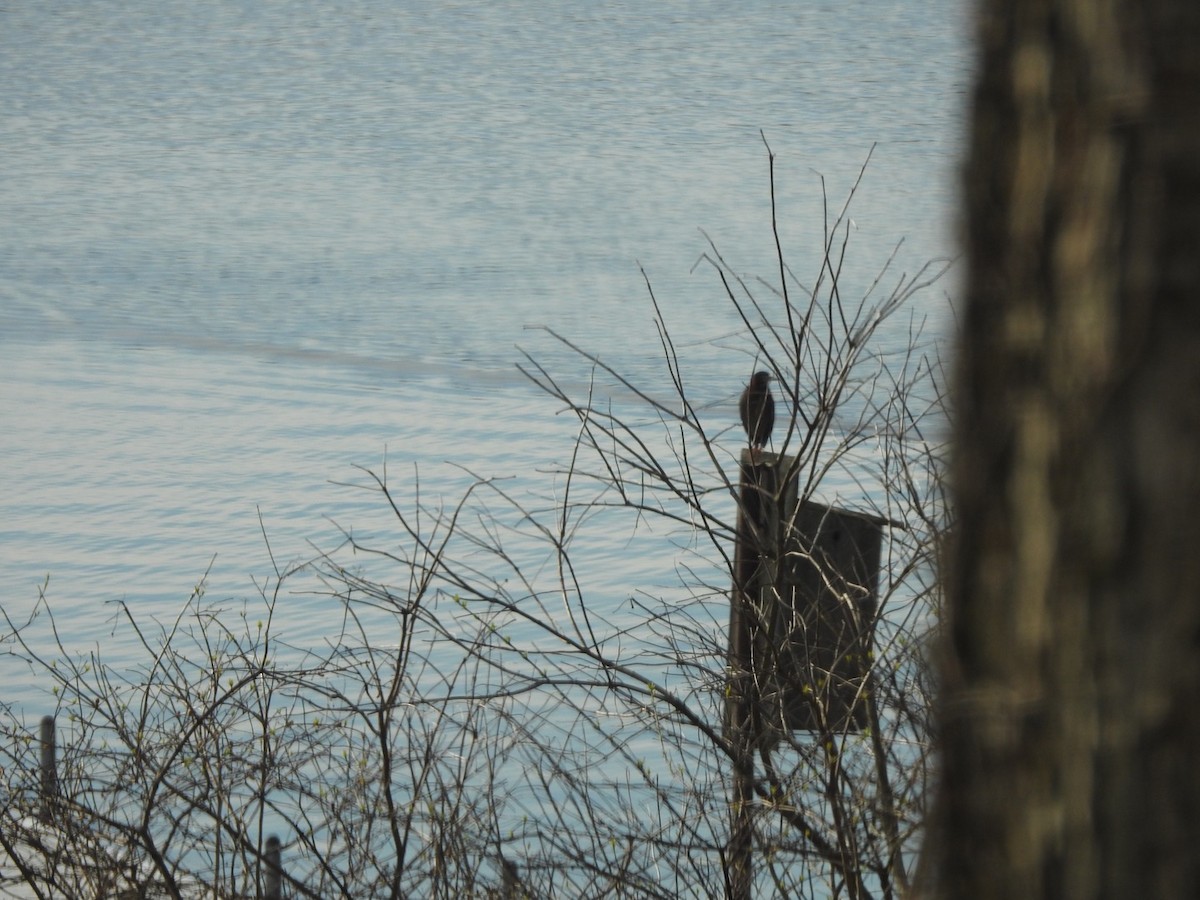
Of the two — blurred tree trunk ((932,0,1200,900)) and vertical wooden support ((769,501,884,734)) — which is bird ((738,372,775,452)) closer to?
vertical wooden support ((769,501,884,734))

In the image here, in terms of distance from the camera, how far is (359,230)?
23266mm

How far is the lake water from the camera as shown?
43.0 feet

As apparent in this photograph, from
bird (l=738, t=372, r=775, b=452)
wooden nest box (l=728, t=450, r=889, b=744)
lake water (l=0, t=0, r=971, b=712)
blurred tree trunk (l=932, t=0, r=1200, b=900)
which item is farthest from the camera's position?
lake water (l=0, t=0, r=971, b=712)

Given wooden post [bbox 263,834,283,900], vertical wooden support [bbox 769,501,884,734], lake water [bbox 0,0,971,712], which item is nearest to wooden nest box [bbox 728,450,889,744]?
vertical wooden support [bbox 769,501,884,734]

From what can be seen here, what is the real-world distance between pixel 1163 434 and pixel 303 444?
13705 mm

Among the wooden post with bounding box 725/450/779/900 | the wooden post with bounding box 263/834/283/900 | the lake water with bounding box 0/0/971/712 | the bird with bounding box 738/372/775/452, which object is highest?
the lake water with bounding box 0/0/971/712

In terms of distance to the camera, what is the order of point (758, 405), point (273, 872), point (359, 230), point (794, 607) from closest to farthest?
point (273, 872), point (794, 607), point (758, 405), point (359, 230)

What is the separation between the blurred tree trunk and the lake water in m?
8.68

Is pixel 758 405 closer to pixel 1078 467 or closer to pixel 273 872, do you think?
pixel 273 872

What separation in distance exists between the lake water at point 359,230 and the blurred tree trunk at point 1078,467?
8677 mm

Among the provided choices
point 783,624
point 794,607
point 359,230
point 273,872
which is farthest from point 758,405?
point 359,230

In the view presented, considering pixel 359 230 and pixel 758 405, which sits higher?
pixel 359 230

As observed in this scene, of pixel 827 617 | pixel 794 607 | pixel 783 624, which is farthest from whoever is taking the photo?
pixel 783 624

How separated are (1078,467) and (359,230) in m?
22.6
